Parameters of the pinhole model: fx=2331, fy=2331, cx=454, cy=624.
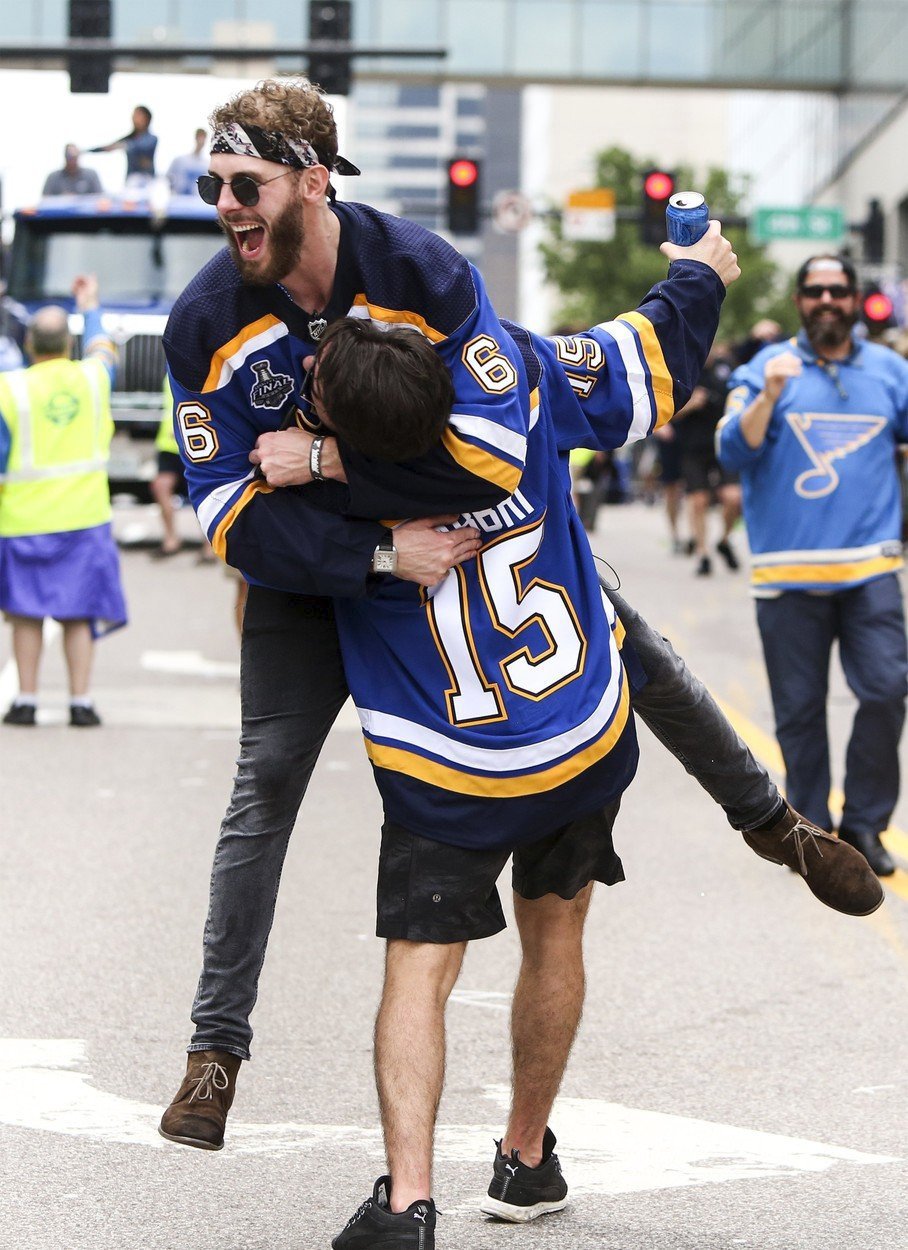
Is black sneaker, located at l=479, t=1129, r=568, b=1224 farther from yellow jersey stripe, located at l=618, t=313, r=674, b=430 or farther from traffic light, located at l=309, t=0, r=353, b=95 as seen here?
traffic light, located at l=309, t=0, r=353, b=95

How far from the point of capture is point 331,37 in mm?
28188

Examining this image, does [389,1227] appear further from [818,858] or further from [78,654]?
[78,654]

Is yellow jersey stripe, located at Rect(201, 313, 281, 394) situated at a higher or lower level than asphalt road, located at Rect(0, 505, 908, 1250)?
higher

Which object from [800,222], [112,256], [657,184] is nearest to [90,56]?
[112,256]

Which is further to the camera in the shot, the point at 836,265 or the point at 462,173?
the point at 462,173

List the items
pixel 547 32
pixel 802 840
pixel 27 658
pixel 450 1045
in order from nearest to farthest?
pixel 802 840, pixel 450 1045, pixel 27 658, pixel 547 32

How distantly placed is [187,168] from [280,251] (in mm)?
19585

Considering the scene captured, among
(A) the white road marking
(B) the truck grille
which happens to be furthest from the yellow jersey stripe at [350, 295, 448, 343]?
(B) the truck grille

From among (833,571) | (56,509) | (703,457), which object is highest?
(833,571)

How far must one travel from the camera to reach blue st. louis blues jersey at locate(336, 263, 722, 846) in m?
3.96

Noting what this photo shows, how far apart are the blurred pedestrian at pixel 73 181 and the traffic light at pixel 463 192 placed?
8.79 meters

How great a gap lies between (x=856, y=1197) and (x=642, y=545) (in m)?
20.9

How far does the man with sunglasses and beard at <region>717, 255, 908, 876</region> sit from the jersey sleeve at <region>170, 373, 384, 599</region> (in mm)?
3900

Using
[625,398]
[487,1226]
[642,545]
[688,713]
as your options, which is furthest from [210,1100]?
[642,545]
